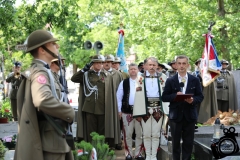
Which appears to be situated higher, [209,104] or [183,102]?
[183,102]

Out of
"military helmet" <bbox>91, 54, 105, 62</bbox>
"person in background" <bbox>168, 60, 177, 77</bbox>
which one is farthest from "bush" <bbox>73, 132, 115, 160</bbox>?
"person in background" <bbox>168, 60, 177, 77</bbox>

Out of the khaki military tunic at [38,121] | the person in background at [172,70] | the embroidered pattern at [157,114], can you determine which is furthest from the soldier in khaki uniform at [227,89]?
the khaki military tunic at [38,121]

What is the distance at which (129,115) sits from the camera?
472 inches

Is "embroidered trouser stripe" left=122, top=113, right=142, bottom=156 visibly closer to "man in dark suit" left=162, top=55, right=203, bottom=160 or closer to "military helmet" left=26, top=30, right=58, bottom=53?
"man in dark suit" left=162, top=55, right=203, bottom=160

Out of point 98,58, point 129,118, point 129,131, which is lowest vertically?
point 129,131

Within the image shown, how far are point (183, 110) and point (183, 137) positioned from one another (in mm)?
478

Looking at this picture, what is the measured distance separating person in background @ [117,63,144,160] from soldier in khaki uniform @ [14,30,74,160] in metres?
6.30

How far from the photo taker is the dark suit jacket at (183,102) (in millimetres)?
9570

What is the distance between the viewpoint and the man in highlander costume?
11023 mm

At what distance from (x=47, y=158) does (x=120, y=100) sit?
6944 millimetres

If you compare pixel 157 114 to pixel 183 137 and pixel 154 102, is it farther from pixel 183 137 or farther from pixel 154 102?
pixel 183 137

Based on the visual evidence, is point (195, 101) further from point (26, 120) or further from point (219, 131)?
point (26, 120)

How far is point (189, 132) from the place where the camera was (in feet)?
31.7


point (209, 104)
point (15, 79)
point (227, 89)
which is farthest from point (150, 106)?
point (15, 79)
